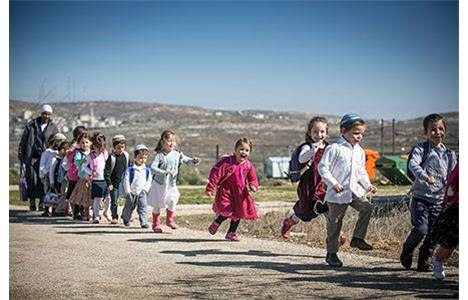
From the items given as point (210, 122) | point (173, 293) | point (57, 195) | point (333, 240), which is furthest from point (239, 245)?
point (210, 122)

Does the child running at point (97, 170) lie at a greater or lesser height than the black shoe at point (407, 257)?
greater

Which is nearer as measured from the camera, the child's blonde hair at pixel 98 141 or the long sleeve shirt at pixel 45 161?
the child's blonde hair at pixel 98 141

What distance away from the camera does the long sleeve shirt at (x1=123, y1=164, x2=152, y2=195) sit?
436 inches

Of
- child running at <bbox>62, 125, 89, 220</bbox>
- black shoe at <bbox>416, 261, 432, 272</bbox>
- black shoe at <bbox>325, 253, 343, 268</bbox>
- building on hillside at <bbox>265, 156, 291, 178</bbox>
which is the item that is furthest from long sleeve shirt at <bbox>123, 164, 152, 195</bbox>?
building on hillside at <bbox>265, 156, 291, 178</bbox>

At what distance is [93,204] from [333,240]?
5880 mm

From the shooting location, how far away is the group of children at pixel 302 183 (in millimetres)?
6801

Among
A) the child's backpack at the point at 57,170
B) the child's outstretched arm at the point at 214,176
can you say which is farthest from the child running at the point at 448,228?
the child's backpack at the point at 57,170

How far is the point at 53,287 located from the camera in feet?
19.9

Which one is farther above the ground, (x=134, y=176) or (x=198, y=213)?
(x=134, y=176)

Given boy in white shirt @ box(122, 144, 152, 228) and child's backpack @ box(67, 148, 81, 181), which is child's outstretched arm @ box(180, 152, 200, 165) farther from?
child's backpack @ box(67, 148, 81, 181)

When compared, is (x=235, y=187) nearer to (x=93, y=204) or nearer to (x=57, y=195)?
(x=93, y=204)

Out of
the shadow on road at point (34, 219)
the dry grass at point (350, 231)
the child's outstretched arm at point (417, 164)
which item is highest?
the child's outstretched arm at point (417, 164)

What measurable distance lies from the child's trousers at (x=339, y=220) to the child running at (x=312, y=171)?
969 millimetres

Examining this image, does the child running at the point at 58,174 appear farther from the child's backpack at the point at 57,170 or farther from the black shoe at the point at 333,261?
the black shoe at the point at 333,261
